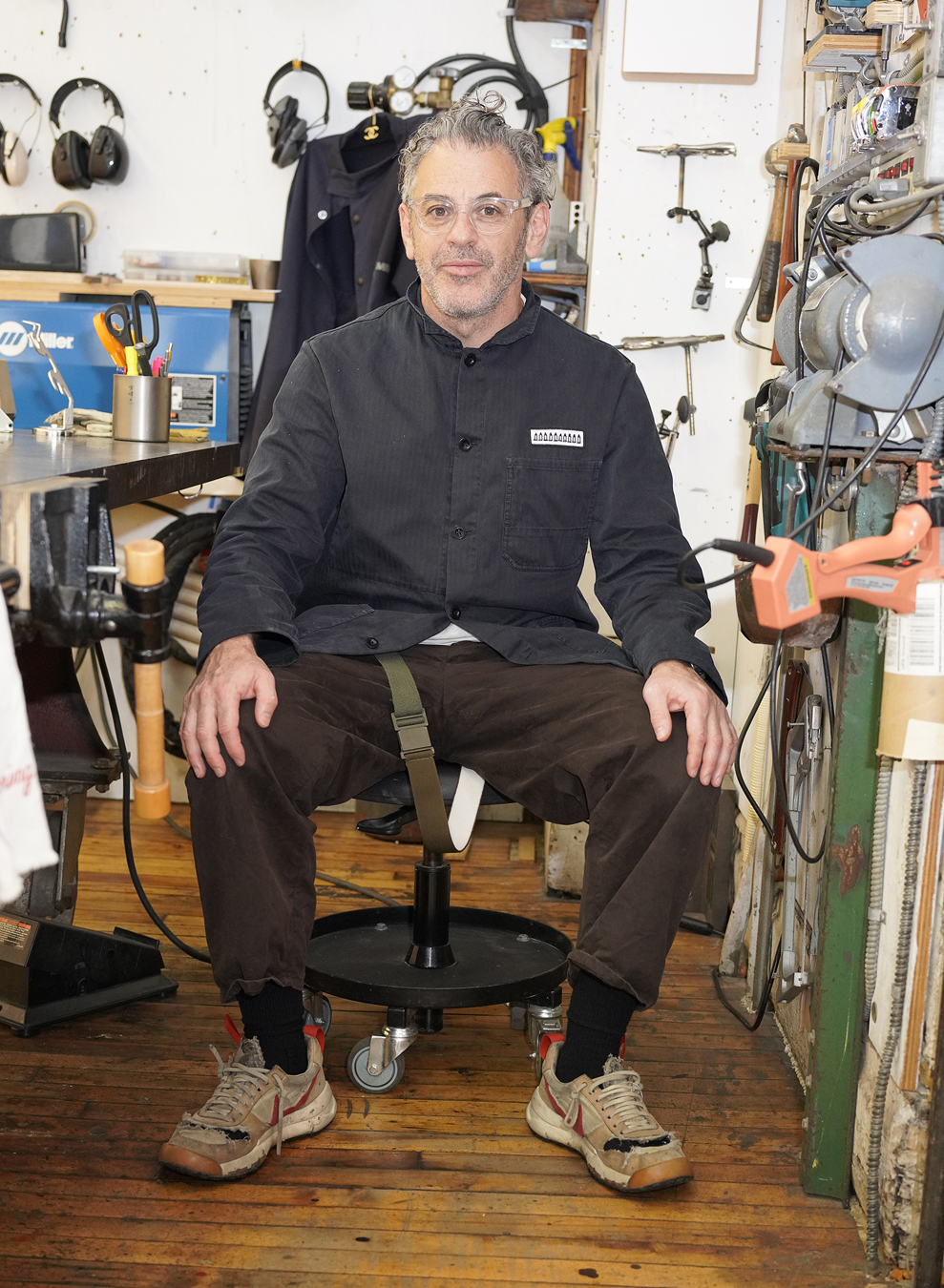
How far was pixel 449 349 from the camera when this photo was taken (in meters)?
1.99

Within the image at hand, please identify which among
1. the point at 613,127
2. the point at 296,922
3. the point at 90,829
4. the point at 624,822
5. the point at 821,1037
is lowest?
the point at 90,829

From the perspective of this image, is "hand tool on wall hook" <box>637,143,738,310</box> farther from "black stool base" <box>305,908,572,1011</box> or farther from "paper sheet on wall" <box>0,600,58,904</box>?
"paper sheet on wall" <box>0,600,58,904</box>

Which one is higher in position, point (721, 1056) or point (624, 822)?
point (624, 822)

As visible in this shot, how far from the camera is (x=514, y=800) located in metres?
1.75

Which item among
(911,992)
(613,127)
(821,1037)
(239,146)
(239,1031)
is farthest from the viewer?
(239,146)

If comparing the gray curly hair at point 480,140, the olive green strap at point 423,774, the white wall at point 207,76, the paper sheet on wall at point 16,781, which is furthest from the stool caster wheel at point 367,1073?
the white wall at point 207,76

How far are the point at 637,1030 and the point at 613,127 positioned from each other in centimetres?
197

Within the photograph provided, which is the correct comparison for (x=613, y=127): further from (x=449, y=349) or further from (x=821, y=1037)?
(x=821, y=1037)

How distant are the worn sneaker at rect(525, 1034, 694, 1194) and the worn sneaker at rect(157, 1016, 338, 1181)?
31 centimetres

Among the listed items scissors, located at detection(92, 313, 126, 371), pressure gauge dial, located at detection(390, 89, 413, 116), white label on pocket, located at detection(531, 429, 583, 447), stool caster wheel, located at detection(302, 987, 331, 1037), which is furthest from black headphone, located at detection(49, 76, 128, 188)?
stool caster wheel, located at detection(302, 987, 331, 1037)

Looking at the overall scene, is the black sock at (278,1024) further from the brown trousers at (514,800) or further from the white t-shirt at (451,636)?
the white t-shirt at (451,636)

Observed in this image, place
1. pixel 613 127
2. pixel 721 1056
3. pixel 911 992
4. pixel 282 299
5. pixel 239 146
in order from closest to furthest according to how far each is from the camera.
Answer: pixel 911 992 → pixel 721 1056 → pixel 613 127 → pixel 282 299 → pixel 239 146

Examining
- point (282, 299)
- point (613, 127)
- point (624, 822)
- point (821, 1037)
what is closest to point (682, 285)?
point (613, 127)

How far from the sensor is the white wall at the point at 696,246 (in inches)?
110
